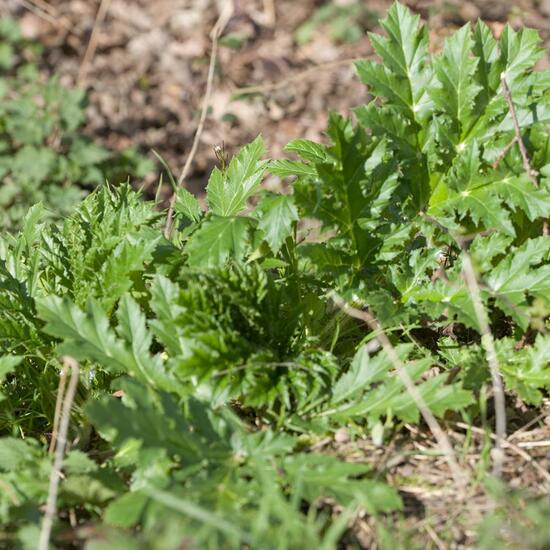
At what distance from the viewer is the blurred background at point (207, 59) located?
5.80 metres

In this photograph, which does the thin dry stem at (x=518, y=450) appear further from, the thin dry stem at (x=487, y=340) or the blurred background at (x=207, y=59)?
the blurred background at (x=207, y=59)

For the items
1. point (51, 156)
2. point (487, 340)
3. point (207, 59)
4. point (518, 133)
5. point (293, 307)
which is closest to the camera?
point (487, 340)

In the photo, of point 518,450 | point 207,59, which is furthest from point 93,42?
point 518,450

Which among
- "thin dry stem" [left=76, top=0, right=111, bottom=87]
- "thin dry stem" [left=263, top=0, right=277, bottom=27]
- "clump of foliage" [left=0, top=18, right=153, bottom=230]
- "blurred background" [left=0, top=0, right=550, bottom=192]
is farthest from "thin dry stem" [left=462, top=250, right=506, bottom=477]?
"thin dry stem" [left=263, top=0, right=277, bottom=27]

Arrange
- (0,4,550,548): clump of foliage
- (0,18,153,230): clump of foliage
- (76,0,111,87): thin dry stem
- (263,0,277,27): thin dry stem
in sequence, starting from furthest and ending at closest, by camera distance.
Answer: (263,0,277,27): thin dry stem, (76,0,111,87): thin dry stem, (0,18,153,230): clump of foliage, (0,4,550,548): clump of foliage

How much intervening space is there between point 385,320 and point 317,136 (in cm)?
358

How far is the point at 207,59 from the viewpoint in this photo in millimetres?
6305

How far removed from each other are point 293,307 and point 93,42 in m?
4.67

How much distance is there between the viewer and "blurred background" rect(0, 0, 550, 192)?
5797mm

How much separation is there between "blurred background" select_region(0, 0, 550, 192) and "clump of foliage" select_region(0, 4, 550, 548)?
2863 mm

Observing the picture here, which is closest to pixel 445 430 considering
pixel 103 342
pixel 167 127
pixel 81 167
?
pixel 103 342

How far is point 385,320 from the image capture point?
2.37 m

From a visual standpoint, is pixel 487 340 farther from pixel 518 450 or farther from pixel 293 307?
pixel 293 307

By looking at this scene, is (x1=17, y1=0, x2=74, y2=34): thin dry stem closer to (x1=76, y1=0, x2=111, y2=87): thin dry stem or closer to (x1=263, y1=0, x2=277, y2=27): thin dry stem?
(x1=76, y1=0, x2=111, y2=87): thin dry stem
